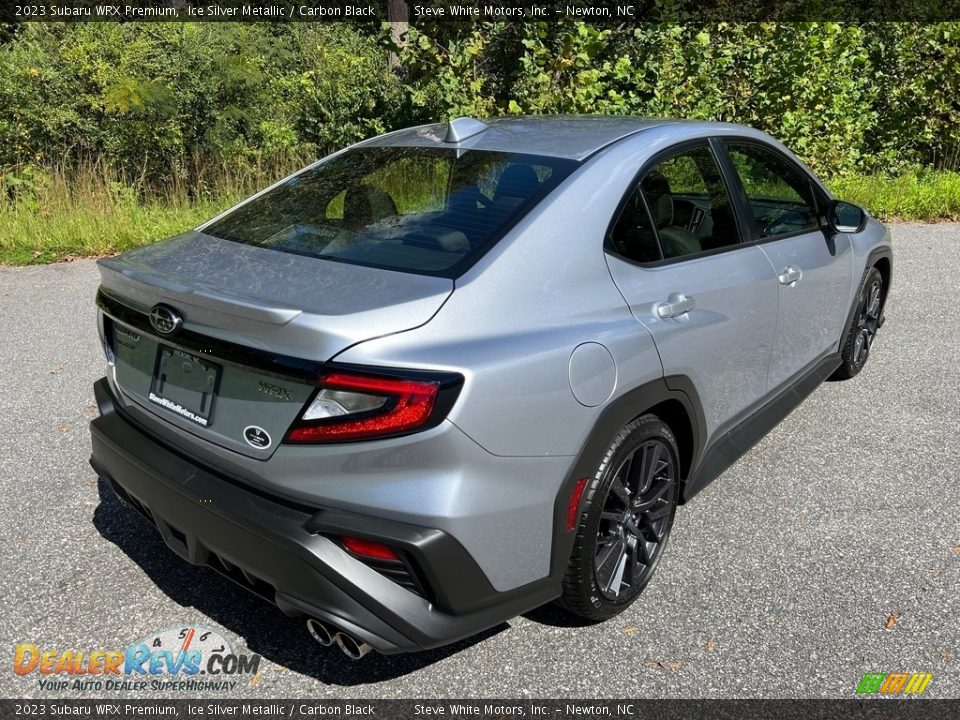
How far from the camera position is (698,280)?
302cm

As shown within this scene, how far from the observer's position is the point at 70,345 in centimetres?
561

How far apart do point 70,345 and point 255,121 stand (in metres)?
6.59

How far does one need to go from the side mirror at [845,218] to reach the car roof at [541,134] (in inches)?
32.7

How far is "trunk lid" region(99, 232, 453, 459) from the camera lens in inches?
84.2

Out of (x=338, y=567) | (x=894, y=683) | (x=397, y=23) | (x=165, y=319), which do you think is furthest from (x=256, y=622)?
(x=397, y=23)

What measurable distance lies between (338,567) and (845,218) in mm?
3188

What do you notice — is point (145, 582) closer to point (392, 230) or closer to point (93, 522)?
point (93, 522)

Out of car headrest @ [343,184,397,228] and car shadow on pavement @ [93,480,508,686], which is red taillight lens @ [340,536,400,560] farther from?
car headrest @ [343,184,397,228]

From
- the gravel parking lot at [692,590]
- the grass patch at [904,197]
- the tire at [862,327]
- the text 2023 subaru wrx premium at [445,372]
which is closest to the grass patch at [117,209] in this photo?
the grass patch at [904,197]

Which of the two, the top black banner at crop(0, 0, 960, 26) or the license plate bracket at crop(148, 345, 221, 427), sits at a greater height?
the top black banner at crop(0, 0, 960, 26)

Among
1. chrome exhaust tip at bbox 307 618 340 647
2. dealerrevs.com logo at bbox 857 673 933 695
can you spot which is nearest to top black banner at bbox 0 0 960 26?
chrome exhaust tip at bbox 307 618 340 647

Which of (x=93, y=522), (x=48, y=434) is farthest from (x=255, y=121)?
(x=93, y=522)

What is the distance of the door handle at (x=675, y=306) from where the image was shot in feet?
9.14

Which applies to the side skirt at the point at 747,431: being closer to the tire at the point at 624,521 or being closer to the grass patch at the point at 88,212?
the tire at the point at 624,521
